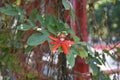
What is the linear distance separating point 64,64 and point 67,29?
30cm

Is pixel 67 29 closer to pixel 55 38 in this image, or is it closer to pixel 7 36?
pixel 55 38

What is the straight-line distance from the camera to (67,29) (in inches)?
33.2

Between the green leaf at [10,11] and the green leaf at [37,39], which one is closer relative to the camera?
the green leaf at [37,39]

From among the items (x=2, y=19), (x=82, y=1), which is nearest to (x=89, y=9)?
(x=82, y=1)

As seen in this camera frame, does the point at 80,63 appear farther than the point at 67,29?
Yes

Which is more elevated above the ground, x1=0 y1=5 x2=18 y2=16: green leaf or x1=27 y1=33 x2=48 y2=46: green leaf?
x1=0 y1=5 x2=18 y2=16: green leaf

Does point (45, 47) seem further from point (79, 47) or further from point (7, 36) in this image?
point (79, 47)

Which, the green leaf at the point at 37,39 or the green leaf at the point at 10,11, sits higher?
the green leaf at the point at 10,11

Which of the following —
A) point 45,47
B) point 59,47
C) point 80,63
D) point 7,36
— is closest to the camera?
point 59,47


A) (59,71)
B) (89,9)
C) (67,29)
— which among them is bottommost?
(59,71)

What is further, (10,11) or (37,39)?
(10,11)

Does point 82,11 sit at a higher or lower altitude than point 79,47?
higher

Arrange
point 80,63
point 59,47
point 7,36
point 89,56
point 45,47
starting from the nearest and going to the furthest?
point 59,47, point 89,56, point 7,36, point 45,47, point 80,63

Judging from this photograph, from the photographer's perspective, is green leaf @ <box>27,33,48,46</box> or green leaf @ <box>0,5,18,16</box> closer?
green leaf @ <box>27,33,48,46</box>
